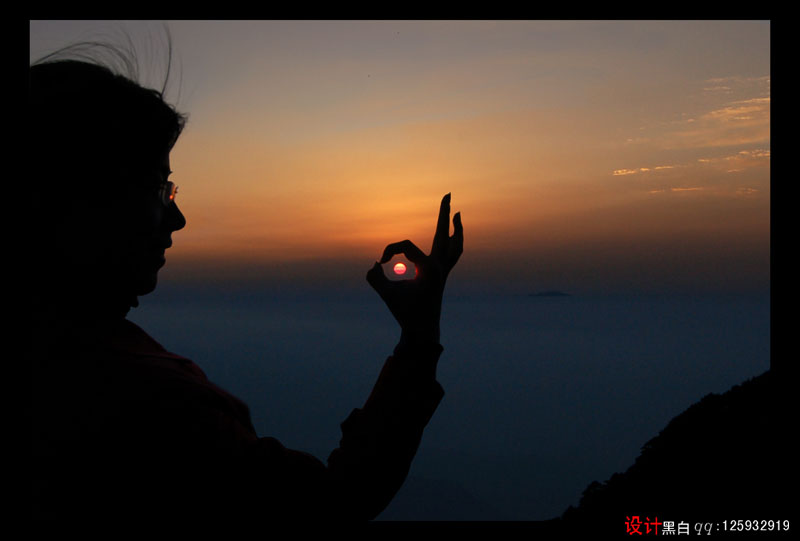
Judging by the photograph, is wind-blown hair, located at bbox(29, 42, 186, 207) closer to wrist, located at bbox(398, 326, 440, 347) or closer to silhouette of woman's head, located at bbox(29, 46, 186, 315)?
silhouette of woman's head, located at bbox(29, 46, 186, 315)

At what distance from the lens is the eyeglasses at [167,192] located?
1528 millimetres

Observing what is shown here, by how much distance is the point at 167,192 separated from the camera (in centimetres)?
156

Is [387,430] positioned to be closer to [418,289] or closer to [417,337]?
[417,337]

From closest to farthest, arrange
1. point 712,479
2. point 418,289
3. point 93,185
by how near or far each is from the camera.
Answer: point 93,185 → point 418,289 → point 712,479

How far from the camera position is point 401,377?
1.62 m

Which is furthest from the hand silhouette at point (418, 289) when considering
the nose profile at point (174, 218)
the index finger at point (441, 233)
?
the nose profile at point (174, 218)

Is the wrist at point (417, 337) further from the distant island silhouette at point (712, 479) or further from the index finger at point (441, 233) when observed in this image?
the distant island silhouette at point (712, 479)

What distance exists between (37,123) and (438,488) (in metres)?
167

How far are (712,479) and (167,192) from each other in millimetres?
2663

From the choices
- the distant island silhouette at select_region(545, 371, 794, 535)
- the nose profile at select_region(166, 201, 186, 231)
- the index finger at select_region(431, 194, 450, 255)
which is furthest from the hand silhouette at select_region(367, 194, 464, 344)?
the distant island silhouette at select_region(545, 371, 794, 535)

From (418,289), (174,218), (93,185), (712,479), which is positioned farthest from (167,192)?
(712,479)

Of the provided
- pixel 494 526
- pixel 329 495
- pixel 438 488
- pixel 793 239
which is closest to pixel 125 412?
pixel 329 495

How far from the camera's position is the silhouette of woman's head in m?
1.35

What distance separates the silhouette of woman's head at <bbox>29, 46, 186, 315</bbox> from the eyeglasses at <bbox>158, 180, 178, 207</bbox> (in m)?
0.01
